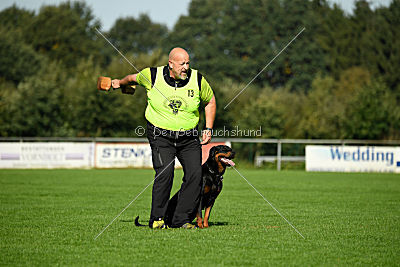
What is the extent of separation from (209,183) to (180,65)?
5.39 feet

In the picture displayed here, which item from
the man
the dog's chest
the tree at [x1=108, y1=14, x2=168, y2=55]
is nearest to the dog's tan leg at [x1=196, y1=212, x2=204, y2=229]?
the man

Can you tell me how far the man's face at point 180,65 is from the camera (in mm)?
7395

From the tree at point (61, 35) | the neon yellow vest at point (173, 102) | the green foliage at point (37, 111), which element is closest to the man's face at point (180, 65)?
the neon yellow vest at point (173, 102)

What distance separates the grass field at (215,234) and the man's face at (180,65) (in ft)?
6.39

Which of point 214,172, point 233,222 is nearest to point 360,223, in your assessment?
point 233,222

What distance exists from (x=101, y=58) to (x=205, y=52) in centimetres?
1168

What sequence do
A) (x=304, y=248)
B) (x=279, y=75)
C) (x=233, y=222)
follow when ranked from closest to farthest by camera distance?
(x=304, y=248) → (x=233, y=222) → (x=279, y=75)

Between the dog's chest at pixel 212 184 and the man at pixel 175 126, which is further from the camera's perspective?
the dog's chest at pixel 212 184

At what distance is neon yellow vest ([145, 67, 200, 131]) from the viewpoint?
756 cm

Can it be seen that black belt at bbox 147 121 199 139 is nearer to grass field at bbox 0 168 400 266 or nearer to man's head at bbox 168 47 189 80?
man's head at bbox 168 47 189 80

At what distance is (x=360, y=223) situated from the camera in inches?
351

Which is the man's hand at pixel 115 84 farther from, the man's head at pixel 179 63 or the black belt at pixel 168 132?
the man's head at pixel 179 63

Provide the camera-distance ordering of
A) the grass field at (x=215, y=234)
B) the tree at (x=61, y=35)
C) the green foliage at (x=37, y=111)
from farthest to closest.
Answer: the tree at (x=61, y=35), the green foliage at (x=37, y=111), the grass field at (x=215, y=234)

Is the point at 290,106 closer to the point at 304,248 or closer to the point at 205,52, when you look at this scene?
the point at 205,52
